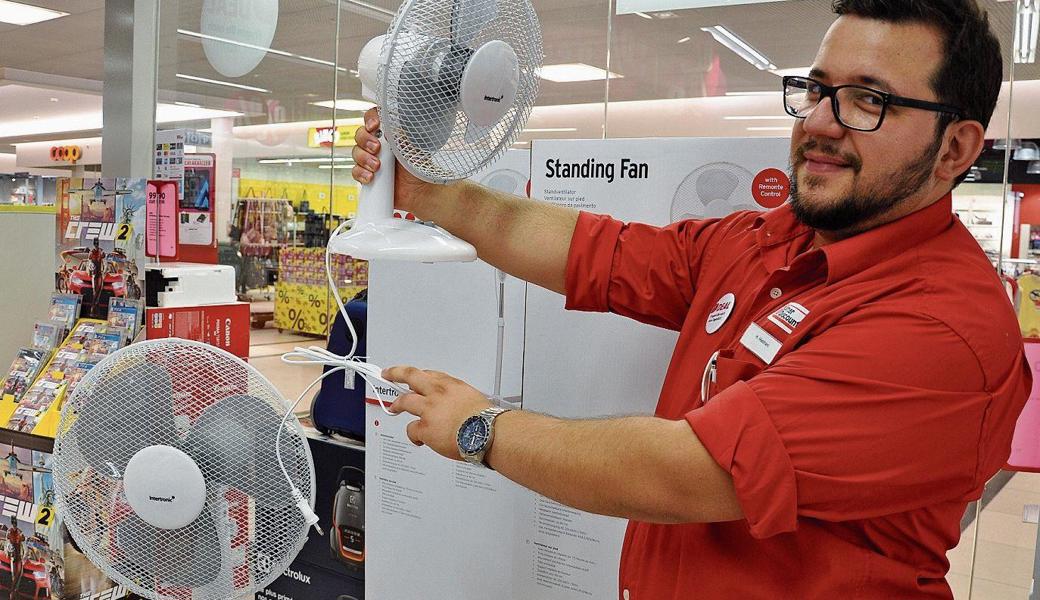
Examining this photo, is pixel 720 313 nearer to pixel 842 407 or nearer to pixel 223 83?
pixel 842 407

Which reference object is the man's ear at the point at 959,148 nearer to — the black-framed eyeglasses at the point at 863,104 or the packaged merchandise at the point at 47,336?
the black-framed eyeglasses at the point at 863,104

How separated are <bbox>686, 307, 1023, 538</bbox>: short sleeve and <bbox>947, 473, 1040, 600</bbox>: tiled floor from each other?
2.98 metres

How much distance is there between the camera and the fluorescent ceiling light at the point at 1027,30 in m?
3.71

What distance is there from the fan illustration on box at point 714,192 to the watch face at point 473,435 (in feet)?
3.13

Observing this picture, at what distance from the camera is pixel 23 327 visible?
12.1 feet

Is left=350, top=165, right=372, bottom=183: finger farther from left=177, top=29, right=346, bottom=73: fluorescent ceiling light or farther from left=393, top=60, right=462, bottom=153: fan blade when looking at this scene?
left=177, top=29, right=346, bottom=73: fluorescent ceiling light

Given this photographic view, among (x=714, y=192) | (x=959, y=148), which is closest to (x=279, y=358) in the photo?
(x=714, y=192)

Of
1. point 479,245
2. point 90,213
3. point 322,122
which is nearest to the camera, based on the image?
point 479,245

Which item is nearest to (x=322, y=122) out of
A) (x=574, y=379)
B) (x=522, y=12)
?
(x=574, y=379)

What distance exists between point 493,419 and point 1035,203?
15.0 ft

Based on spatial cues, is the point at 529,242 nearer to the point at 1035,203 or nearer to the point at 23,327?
the point at 23,327

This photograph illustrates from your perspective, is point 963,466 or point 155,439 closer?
point 963,466

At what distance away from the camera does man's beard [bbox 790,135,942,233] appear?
1.22m

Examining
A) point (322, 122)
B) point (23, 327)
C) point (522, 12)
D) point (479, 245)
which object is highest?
point (322, 122)
